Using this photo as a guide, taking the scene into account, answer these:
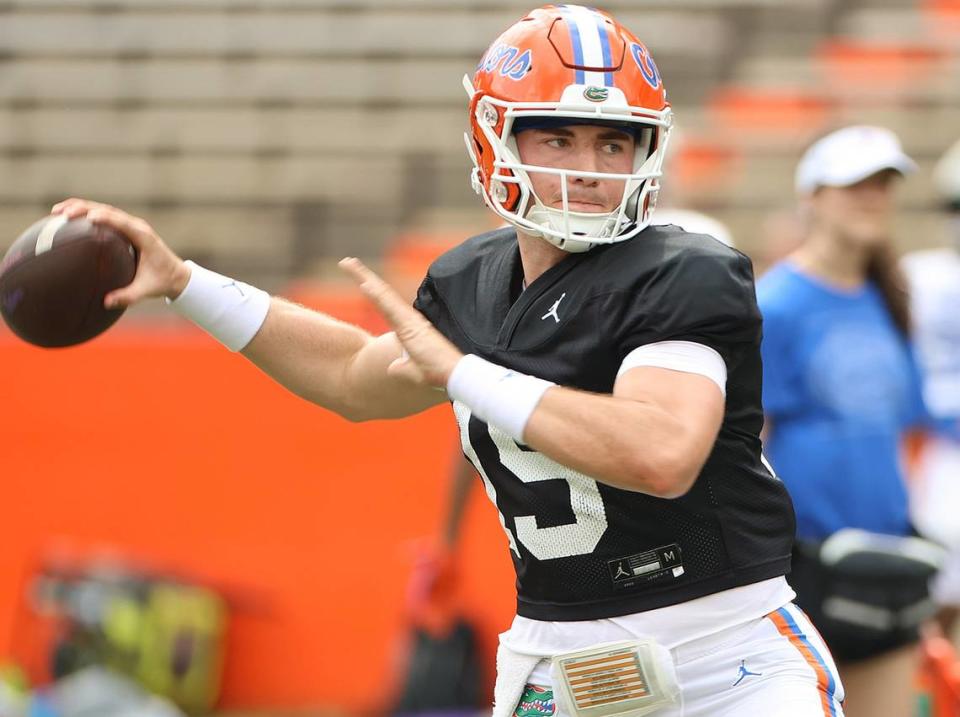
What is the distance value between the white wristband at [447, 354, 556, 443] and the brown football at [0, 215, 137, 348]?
0.70m

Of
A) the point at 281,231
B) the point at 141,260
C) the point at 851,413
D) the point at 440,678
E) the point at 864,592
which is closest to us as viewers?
the point at 141,260

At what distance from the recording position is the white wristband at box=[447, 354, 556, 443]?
212 centimetres

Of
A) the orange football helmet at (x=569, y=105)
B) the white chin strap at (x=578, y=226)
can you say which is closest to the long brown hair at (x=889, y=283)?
the orange football helmet at (x=569, y=105)

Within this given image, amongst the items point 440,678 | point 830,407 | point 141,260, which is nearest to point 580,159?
point 141,260

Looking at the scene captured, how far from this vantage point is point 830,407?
3.80 m

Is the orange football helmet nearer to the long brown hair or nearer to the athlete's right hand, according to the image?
the athlete's right hand

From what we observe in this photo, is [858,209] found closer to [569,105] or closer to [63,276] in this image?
[569,105]

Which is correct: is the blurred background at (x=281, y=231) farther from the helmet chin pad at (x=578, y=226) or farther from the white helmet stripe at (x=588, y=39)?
the helmet chin pad at (x=578, y=226)

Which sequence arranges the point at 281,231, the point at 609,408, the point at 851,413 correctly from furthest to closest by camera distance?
the point at 281,231
the point at 851,413
the point at 609,408

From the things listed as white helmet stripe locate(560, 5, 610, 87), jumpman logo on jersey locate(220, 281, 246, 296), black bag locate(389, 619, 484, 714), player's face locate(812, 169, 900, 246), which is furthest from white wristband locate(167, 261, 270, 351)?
black bag locate(389, 619, 484, 714)

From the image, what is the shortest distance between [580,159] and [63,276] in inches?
33.3

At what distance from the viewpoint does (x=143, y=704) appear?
5164 mm

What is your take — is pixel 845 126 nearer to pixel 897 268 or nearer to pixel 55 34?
pixel 897 268

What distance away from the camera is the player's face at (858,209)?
3.90 metres
